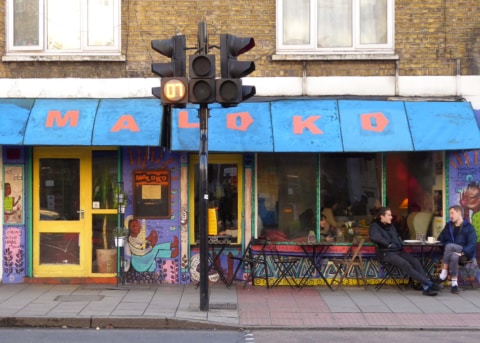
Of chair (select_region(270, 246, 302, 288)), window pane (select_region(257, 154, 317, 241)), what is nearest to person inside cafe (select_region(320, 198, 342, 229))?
window pane (select_region(257, 154, 317, 241))

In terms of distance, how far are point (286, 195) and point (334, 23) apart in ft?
10.7

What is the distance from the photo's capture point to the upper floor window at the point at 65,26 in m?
10.9

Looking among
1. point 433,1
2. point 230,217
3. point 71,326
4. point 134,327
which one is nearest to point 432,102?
point 433,1

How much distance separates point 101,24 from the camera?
10.9 m

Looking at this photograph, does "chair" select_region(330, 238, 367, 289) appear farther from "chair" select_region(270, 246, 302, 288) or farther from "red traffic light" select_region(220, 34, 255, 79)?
"red traffic light" select_region(220, 34, 255, 79)

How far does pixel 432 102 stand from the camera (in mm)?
10508

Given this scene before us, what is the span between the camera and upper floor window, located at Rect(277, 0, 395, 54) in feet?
Answer: 35.8

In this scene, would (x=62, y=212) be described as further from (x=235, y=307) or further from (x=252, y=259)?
(x=235, y=307)

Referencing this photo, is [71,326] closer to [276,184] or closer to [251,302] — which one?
[251,302]

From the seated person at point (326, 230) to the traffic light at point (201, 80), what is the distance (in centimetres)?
369

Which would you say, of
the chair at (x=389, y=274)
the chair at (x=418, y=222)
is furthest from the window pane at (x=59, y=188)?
the chair at (x=418, y=222)

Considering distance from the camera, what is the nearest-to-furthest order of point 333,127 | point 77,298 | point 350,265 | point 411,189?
point 77,298
point 333,127
point 350,265
point 411,189

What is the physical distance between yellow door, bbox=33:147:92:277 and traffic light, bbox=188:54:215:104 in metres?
3.36

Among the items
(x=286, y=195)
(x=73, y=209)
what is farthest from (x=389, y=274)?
(x=73, y=209)
